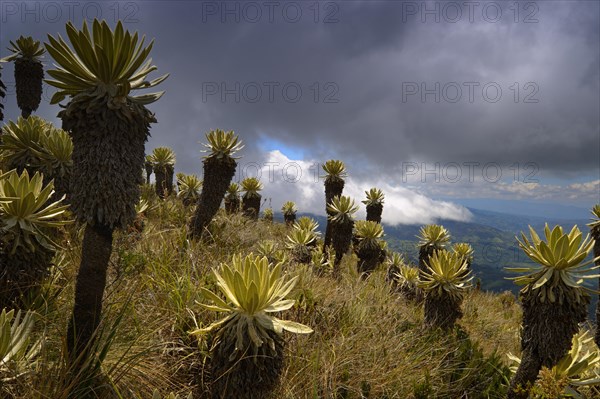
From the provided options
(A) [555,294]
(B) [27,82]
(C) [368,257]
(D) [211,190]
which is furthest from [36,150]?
(C) [368,257]

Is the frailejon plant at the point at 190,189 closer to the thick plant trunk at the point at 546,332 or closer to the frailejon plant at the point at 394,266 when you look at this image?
the frailejon plant at the point at 394,266

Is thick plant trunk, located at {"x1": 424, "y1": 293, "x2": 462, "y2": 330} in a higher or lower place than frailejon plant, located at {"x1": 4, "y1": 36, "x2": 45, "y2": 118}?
lower

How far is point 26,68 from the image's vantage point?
855 centimetres

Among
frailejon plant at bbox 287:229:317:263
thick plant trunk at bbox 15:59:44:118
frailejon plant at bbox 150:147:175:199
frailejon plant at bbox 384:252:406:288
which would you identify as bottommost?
frailejon plant at bbox 384:252:406:288

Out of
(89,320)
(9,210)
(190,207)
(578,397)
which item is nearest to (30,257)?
(9,210)

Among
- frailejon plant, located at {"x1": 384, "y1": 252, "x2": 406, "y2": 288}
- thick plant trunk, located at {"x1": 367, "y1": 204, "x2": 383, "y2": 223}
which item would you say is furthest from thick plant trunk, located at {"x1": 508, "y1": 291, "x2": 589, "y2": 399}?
thick plant trunk, located at {"x1": 367, "y1": 204, "x2": 383, "y2": 223}

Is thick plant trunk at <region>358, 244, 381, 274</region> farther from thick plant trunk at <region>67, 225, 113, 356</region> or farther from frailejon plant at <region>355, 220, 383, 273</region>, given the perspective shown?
thick plant trunk at <region>67, 225, 113, 356</region>

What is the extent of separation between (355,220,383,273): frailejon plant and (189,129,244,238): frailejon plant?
361cm

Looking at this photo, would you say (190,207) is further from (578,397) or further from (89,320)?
(578,397)

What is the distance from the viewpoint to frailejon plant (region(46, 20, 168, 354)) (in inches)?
92.4

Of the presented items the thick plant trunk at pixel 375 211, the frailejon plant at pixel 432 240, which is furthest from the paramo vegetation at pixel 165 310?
the thick plant trunk at pixel 375 211

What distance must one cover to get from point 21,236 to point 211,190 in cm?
444

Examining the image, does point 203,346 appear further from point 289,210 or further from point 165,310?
point 289,210

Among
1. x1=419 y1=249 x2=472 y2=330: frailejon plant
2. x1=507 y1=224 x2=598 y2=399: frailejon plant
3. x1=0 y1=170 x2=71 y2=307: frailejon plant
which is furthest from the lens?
x1=419 y1=249 x2=472 y2=330: frailejon plant
